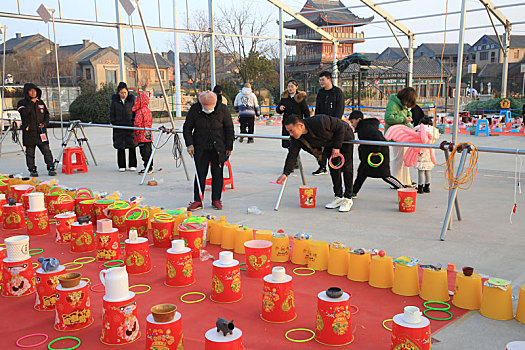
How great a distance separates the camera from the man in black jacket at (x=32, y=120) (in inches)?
336

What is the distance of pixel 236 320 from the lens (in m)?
3.13

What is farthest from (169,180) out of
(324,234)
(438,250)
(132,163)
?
(438,250)

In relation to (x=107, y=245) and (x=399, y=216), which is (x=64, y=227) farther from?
(x=399, y=216)

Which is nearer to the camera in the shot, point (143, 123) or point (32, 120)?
point (32, 120)

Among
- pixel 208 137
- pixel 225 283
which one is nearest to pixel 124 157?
pixel 208 137

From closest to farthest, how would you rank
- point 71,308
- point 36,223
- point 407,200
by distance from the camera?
point 71,308
point 36,223
point 407,200

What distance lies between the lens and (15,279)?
3521 millimetres

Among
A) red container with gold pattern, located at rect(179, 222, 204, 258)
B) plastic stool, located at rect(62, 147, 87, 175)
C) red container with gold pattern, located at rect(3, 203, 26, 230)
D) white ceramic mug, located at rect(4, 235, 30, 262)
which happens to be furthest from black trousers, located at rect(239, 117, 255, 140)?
white ceramic mug, located at rect(4, 235, 30, 262)

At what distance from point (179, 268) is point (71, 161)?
6.29 meters

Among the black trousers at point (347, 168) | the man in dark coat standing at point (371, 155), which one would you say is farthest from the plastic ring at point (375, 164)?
the black trousers at point (347, 168)

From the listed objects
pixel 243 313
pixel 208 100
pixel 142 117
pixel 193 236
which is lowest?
pixel 243 313

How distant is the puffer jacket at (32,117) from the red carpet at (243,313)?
5.48 meters

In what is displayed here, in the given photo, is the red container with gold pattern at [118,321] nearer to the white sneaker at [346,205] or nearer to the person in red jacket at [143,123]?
the white sneaker at [346,205]

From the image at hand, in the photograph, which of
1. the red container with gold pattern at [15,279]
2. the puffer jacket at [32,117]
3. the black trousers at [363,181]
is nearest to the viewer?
the red container with gold pattern at [15,279]
